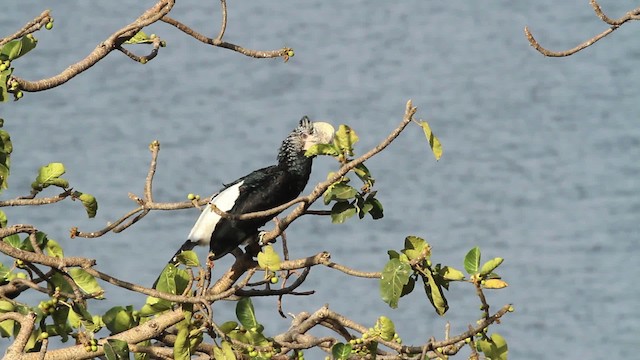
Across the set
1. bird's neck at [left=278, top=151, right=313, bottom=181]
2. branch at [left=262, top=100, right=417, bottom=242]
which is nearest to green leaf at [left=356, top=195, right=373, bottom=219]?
branch at [left=262, top=100, right=417, bottom=242]

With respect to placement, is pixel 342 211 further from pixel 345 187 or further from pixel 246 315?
pixel 246 315

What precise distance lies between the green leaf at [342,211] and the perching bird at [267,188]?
815 millimetres

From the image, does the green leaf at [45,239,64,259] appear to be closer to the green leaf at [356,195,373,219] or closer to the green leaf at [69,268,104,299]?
the green leaf at [69,268,104,299]

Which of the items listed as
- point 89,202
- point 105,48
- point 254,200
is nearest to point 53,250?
point 89,202

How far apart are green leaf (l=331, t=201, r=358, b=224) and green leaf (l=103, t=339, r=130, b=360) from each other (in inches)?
21.4

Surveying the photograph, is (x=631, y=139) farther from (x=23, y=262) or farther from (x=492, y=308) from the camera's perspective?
(x=23, y=262)

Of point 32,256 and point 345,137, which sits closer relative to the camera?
point 32,256

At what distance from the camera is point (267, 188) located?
3996mm

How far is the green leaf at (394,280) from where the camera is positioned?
2.86 meters

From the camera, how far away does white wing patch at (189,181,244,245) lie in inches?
155

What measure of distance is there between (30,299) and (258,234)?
8.36 ft

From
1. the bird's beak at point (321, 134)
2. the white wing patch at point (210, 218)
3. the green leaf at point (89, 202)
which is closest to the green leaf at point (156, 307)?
the green leaf at point (89, 202)

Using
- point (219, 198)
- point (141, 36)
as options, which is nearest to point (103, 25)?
point (219, 198)

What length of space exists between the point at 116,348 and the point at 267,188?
49.2 inches
